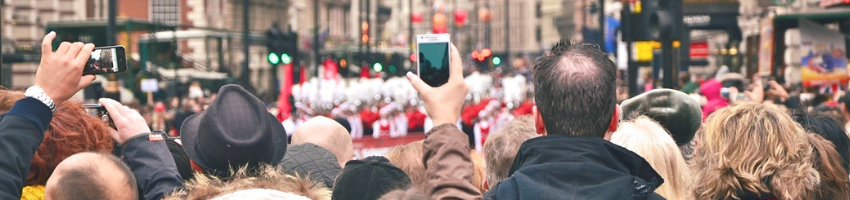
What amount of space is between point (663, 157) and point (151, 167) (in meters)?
2.13

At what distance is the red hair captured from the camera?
13.3 ft

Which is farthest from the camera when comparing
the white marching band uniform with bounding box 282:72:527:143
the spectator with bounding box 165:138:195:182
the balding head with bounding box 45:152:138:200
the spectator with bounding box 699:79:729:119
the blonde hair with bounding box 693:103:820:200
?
the white marching band uniform with bounding box 282:72:527:143

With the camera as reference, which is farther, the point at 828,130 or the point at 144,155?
the point at 828,130

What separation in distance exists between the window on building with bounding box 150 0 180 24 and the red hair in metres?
48.1

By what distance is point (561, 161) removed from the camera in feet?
11.8

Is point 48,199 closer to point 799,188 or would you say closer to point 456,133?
point 456,133

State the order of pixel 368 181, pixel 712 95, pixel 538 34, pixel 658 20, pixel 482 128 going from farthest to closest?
1. pixel 538 34
2. pixel 482 128
3. pixel 658 20
4. pixel 712 95
5. pixel 368 181

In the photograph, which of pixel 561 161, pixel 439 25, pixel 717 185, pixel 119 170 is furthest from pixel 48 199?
pixel 439 25

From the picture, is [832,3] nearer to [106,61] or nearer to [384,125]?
[384,125]

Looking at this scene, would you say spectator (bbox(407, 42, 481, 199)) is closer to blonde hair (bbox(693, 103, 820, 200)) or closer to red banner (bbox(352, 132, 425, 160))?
blonde hair (bbox(693, 103, 820, 200))

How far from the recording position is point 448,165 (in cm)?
358

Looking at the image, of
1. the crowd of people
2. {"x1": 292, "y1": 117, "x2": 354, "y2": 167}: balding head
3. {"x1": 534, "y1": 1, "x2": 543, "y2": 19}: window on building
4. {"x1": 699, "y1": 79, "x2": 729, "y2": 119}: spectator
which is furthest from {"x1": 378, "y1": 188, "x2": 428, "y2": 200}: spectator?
{"x1": 534, "y1": 1, "x2": 543, "y2": 19}: window on building

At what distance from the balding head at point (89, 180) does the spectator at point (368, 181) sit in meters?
0.66

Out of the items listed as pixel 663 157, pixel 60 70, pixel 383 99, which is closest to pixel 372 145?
pixel 383 99
